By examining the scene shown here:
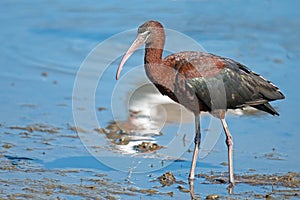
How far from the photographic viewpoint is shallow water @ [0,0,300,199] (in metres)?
8.72

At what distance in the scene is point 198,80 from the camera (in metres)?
8.84

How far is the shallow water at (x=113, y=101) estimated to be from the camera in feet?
28.6

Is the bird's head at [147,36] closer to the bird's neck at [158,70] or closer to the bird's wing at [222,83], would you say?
the bird's neck at [158,70]

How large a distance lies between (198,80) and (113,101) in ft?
10.5

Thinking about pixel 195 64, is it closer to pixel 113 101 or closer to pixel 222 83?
pixel 222 83

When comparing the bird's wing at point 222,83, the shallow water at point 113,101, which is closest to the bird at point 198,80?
the bird's wing at point 222,83

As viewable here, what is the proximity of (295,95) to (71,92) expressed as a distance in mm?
3328

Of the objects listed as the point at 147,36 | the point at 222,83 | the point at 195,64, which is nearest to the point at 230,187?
the point at 222,83

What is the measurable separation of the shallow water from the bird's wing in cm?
77

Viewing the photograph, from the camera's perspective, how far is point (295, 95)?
1230cm

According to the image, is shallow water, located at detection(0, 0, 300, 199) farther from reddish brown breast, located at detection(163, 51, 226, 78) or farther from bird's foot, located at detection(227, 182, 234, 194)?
reddish brown breast, located at detection(163, 51, 226, 78)

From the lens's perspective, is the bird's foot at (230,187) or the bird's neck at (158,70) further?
the bird's neck at (158,70)

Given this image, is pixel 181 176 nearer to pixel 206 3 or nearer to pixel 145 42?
pixel 145 42

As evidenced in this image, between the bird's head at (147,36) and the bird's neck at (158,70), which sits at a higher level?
the bird's head at (147,36)
